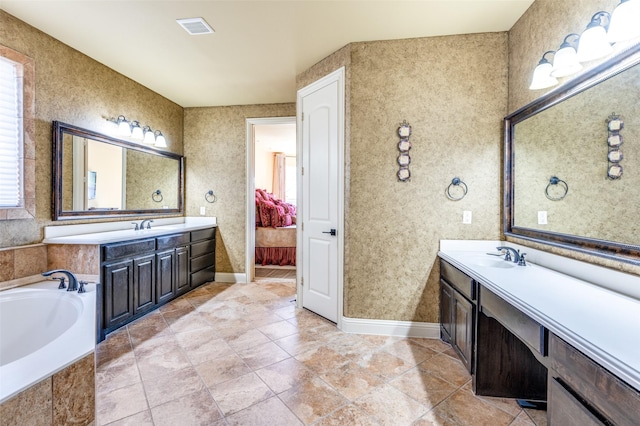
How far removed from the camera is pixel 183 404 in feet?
5.70

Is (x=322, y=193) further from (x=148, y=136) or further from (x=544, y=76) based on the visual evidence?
(x=148, y=136)

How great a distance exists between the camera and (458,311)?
2104 mm

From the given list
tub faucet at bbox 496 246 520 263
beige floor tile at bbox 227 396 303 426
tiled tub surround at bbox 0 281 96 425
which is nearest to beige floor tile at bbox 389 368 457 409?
beige floor tile at bbox 227 396 303 426

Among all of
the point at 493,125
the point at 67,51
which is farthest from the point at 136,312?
the point at 493,125

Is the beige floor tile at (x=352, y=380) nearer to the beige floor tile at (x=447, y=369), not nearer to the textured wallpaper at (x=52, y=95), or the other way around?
the beige floor tile at (x=447, y=369)

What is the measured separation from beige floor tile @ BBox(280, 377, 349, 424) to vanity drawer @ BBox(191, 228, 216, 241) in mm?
2625

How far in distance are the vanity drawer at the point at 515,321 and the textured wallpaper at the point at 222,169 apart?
11.2ft

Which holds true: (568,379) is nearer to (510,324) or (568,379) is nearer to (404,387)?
(510,324)

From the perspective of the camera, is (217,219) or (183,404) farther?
(217,219)

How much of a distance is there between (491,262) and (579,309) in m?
1.03

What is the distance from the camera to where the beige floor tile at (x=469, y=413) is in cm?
160

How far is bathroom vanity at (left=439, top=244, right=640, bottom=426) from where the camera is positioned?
85 cm

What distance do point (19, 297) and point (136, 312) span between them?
3.56 ft

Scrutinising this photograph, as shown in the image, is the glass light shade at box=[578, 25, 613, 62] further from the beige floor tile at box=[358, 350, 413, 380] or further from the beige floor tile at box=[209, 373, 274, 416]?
the beige floor tile at box=[209, 373, 274, 416]
